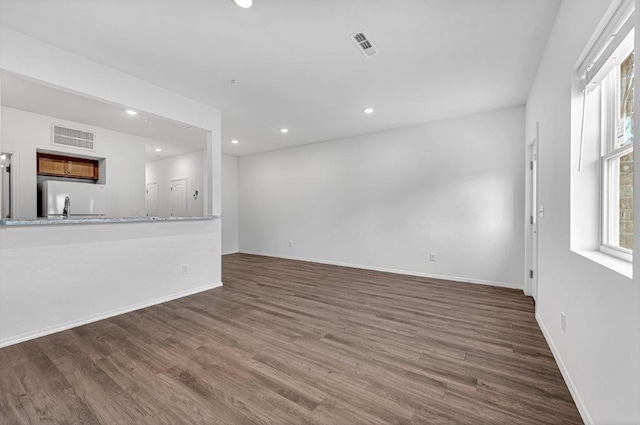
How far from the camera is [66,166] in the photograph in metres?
5.01

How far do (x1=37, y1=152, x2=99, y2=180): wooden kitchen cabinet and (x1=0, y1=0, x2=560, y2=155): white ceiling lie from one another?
3.17m

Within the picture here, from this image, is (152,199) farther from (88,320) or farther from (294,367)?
(294,367)

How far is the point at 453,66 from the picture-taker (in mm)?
2941

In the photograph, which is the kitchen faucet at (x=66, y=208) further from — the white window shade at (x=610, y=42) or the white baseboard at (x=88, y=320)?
the white window shade at (x=610, y=42)

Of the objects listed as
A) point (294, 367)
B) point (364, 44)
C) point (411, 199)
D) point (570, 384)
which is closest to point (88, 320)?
point (294, 367)

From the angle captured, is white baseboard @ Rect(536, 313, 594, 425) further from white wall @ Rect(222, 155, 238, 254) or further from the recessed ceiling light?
white wall @ Rect(222, 155, 238, 254)

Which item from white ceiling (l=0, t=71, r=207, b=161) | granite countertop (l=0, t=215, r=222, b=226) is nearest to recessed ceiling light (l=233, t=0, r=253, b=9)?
white ceiling (l=0, t=71, r=207, b=161)

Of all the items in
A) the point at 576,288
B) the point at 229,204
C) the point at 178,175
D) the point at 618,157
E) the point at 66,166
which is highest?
the point at 178,175

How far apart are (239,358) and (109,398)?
32.4 inches

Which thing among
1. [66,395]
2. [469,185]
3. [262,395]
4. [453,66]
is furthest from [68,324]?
[469,185]

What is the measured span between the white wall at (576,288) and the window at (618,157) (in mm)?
197

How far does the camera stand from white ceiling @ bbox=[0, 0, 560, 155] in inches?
83.6

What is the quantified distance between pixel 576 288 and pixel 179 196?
26.3 ft

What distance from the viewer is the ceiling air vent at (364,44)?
7.95ft
